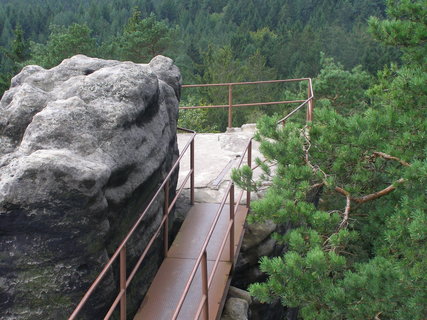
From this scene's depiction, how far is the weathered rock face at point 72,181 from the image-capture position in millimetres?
3514

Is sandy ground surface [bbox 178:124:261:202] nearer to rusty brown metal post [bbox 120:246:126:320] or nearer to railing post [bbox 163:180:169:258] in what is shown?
railing post [bbox 163:180:169:258]

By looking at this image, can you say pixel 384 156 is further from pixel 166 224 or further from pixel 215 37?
pixel 215 37

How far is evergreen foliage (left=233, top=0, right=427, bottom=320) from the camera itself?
4387 mm

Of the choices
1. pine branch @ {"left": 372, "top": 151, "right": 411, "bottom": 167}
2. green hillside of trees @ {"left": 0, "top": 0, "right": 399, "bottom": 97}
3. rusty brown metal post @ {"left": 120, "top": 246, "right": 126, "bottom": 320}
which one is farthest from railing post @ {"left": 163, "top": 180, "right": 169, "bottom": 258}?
green hillside of trees @ {"left": 0, "top": 0, "right": 399, "bottom": 97}

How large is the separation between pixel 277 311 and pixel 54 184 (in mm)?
3608

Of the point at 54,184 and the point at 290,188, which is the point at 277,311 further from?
the point at 54,184

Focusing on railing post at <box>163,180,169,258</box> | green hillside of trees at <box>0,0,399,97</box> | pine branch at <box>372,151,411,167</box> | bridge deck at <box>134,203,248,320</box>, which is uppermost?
pine branch at <box>372,151,411,167</box>

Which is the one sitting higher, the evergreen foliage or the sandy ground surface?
the evergreen foliage

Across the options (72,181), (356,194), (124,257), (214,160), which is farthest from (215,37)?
(72,181)

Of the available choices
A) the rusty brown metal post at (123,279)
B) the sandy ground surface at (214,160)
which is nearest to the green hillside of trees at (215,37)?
the sandy ground surface at (214,160)

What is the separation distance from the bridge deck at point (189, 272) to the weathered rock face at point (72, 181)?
161 millimetres

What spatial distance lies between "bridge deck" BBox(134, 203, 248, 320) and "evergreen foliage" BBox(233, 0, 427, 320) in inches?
18.3

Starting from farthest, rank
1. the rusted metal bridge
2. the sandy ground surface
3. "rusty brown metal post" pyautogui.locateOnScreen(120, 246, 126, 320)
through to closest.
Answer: the sandy ground surface < the rusted metal bridge < "rusty brown metal post" pyautogui.locateOnScreen(120, 246, 126, 320)

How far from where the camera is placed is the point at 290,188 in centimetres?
496
